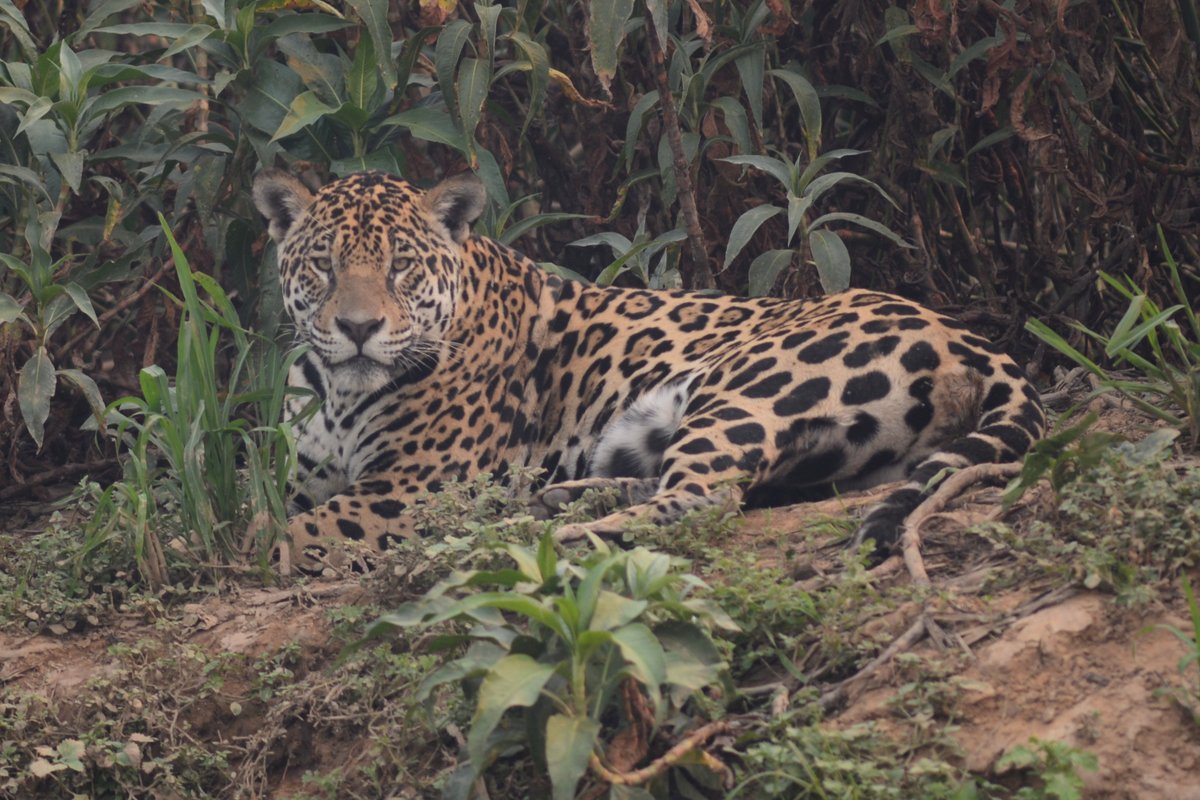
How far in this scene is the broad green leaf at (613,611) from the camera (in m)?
3.34

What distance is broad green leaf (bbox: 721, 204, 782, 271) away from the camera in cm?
639

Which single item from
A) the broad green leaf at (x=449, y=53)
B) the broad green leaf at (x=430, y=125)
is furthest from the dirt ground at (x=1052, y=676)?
the broad green leaf at (x=449, y=53)

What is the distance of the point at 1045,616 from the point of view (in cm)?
369

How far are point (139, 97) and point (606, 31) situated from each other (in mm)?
1994

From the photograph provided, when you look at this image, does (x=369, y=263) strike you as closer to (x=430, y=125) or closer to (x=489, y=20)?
(x=430, y=125)

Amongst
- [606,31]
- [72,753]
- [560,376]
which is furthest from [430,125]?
[72,753]

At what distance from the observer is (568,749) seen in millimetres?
3223

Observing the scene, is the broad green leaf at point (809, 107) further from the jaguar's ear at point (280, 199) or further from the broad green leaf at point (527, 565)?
the broad green leaf at point (527, 565)

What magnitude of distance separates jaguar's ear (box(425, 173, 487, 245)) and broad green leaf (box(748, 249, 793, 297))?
131cm

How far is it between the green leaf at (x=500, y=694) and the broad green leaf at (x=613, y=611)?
149 millimetres

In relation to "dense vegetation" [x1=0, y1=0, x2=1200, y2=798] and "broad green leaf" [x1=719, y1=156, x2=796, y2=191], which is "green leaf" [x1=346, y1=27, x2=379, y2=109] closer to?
"dense vegetation" [x1=0, y1=0, x2=1200, y2=798]

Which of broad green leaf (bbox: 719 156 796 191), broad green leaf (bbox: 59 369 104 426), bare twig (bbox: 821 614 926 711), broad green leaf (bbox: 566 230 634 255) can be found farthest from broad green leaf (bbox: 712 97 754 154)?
bare twig (bbox: 821 614 926 711)

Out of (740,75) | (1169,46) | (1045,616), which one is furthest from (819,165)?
(1045,616)

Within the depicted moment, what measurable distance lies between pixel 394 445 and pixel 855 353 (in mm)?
1959
